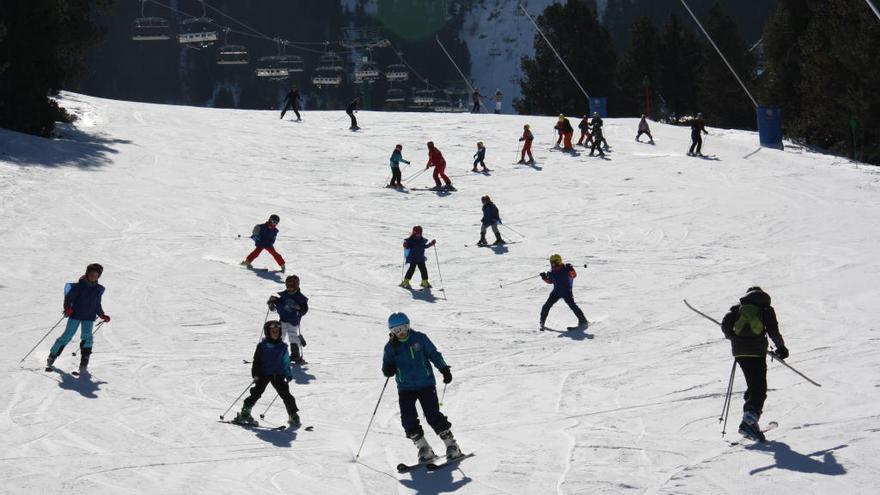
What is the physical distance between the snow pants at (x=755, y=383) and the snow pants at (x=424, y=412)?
2753mm

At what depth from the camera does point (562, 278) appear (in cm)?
1605

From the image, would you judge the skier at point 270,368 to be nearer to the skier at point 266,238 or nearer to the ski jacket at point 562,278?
the ski jacket at point 562,278

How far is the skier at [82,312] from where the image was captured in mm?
12852

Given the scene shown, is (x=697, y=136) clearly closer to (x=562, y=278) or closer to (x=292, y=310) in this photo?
(x=562, y=278)

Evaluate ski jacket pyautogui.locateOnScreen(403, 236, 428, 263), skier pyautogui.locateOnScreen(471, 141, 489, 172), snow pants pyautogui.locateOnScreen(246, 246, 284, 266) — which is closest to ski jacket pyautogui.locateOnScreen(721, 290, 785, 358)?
ski jacket pyautogui.locateOnScreen(403, 236, 428, 263)

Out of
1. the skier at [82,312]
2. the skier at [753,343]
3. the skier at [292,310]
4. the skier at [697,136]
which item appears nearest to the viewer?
the skier at [753,343]

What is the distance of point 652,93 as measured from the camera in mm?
64875

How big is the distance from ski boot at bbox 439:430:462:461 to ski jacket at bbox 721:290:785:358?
2.69 meters

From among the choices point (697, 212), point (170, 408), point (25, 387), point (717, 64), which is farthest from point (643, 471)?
point (717, 64)

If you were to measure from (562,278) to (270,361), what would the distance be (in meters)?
6.44

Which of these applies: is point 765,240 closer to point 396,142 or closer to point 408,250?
point 408,250

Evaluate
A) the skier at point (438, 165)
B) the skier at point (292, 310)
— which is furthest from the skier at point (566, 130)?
the skier at point (292, 310)

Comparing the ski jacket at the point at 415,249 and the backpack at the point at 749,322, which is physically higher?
the backpack at the point at 749,322

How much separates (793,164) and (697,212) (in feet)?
20.3
